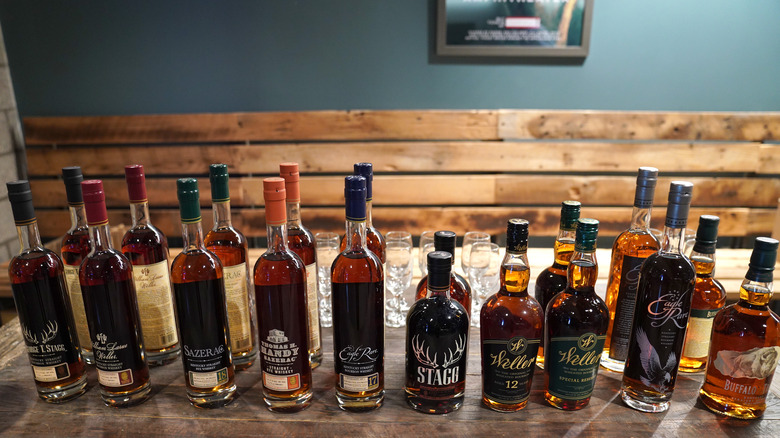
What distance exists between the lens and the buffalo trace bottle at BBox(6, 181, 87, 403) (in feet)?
2.83

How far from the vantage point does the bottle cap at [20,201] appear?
0.81 m

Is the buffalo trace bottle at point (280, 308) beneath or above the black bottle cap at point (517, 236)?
beneath

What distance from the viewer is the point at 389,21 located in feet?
8.79

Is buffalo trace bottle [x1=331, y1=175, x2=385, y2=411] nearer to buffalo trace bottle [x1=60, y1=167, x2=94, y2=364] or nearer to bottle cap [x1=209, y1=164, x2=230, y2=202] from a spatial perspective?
bottle cap [x1=209, y1=164, x2=230, y2=202]

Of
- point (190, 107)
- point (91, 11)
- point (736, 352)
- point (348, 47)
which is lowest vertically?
point (736, 352)

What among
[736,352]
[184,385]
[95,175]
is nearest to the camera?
[736,352]

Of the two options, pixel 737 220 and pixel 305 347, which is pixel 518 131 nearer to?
pixel 737 220

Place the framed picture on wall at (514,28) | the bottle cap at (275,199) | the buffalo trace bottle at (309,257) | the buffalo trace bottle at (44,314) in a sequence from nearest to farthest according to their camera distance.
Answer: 1. the bottle cap at (275,199)
2. the buffalo trace bottle at (44,314)
3. the buffalo trace bottle at (309,257)
4. the framed picture on wall at (514,28)

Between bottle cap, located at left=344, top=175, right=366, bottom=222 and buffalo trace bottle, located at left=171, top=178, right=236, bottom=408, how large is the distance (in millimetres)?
244

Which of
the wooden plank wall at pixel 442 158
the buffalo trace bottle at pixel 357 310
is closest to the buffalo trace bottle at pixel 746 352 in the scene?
the buffalo trace bottle at pixel 357 310

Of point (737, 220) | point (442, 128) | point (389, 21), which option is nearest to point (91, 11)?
point (389, 21)

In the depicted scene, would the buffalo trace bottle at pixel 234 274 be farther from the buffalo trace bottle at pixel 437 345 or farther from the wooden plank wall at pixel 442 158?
the wooden plank wall at pixel 442 158

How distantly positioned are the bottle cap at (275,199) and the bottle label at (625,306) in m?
0.66

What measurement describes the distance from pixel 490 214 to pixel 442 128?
57 centimetres
